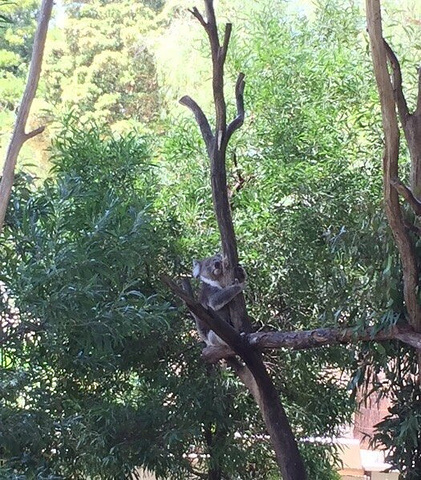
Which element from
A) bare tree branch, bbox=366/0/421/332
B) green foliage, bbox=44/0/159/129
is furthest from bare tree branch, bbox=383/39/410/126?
green foliage, bbox=44/0/159/129

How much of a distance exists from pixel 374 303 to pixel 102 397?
1355 mm

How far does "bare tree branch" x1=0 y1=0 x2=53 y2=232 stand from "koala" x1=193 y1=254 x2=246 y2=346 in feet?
4.66

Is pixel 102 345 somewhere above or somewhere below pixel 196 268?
below

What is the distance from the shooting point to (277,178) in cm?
303

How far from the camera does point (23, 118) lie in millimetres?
1429

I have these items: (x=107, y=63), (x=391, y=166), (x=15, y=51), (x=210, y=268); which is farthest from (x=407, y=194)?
(x=107, y=63)

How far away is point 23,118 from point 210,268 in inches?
62.0

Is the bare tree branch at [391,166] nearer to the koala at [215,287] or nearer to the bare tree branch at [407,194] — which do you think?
the bare tree branch at [407,194]

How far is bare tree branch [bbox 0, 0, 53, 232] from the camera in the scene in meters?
1.38

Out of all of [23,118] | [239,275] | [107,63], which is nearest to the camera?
[23,118]

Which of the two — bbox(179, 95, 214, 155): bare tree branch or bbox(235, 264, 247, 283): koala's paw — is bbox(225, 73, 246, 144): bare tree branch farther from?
bbox(235, 264, 247, 283): koala's paw

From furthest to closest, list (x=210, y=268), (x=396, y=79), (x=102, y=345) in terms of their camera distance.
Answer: (x=210, y=268)
(x=102, y=345)
(x=396, y=79)

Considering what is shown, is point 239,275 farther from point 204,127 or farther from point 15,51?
point 15,51

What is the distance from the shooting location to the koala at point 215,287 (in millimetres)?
2797
